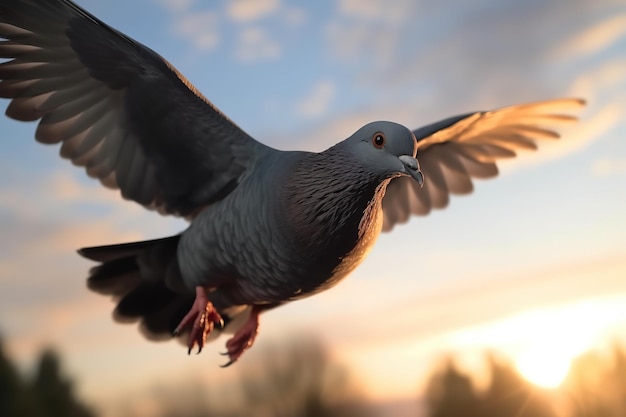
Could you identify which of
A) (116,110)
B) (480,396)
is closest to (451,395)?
(480,396)

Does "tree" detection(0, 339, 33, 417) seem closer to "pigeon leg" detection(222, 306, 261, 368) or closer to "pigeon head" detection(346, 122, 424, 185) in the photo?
"pigeon leg" detection(222, 306, 261, 368)

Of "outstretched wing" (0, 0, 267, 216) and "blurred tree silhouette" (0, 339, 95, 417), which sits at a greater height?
"outstretched wing" (0, 0, 267, 216)

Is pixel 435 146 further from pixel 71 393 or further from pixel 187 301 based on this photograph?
pixel 71 393

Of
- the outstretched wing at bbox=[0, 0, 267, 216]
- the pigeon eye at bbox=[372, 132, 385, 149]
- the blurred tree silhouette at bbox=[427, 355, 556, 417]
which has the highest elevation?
the outstretched wing at bbox=[0, 0, 267, 216]

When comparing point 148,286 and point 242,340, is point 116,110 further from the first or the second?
point 242,340

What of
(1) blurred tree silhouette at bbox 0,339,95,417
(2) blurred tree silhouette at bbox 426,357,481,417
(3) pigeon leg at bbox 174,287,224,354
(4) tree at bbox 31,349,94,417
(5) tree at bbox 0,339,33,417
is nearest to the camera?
(3) pigeon leg at bbox 174,287,224,354

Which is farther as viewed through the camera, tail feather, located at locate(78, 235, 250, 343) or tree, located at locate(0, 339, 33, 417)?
tree, located at locate(0, 339, 33, 417)

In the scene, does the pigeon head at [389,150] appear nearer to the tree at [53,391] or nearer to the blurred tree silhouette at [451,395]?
the tree at [53,391]

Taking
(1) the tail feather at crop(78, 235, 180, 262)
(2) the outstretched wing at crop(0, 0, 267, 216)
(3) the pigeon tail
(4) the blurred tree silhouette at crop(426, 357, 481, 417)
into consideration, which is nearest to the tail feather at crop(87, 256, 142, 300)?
(3) the pigeon tail
